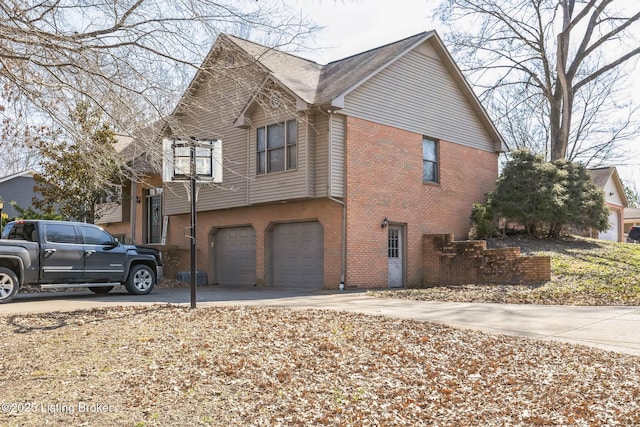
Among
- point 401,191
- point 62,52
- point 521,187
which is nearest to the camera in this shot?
point 62,52

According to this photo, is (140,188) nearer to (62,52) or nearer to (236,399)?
(62,52)

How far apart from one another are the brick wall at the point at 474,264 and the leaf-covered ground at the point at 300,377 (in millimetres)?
8231

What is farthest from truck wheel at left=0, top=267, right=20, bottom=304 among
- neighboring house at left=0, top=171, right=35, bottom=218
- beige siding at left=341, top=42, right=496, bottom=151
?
neighboring house at left=0, top=171, right=35, bottom=218

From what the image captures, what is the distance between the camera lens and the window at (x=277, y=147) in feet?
57.5

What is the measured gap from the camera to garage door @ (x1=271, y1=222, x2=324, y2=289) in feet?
57.8

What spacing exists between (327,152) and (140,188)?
11.9m

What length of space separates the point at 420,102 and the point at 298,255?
6743 mm

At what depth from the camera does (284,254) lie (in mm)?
18781

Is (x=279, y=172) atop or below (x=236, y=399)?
atop

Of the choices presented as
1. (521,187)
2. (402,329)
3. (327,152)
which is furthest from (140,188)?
(402,329)

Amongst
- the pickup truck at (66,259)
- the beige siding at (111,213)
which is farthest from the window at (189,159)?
the beige siding at (111,213)

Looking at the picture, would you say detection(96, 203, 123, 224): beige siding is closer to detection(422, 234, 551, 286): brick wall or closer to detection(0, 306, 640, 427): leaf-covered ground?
detection(422, 234, 551, 286): brick wall

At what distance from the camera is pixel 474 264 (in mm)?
17062

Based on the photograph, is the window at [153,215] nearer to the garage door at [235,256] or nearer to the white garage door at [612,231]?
the garage door at [235,256]
